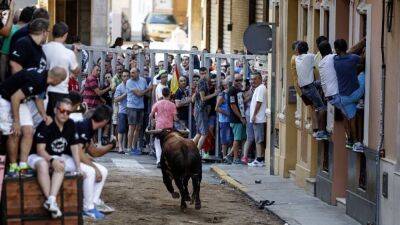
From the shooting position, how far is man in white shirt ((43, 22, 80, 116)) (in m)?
16.1

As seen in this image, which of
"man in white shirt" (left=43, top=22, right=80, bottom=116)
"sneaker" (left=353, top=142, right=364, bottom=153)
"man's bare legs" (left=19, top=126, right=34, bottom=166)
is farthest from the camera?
"sneaker" (left=353, top=142, right=364, bottom=153)

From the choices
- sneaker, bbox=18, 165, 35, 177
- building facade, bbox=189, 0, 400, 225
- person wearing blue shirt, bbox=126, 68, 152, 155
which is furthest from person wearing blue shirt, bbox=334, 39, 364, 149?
person wearing blue shirt, bbox=126, 68, 152, 155

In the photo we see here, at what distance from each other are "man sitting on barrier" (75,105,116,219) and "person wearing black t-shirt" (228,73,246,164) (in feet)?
45.2

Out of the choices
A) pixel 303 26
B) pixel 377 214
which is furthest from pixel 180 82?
pixel 377 214

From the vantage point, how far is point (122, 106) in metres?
32.7

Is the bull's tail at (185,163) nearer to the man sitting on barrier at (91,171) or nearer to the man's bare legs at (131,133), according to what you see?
the man sitting on barrier at (91,171)

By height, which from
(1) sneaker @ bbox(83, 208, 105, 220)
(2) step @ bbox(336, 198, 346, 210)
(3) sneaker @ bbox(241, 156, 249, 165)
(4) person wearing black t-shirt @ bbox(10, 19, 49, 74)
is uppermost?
(4) person wearing black t-shirt @ bbox(10, 19, 49, 74)

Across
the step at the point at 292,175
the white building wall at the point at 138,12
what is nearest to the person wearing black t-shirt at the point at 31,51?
the step at the point at 292,175

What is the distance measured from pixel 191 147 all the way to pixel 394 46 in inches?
180

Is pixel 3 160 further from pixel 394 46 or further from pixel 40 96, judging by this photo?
pixel 394 46

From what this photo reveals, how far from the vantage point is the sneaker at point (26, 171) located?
15.0 meters

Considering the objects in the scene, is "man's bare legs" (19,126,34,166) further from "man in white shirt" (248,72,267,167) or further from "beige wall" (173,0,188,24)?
"beige wall" (173,0,188,24)

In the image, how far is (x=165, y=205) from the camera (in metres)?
23.0

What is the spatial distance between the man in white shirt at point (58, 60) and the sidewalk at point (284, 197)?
5637mm
